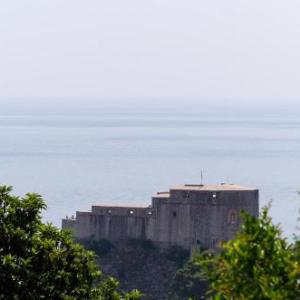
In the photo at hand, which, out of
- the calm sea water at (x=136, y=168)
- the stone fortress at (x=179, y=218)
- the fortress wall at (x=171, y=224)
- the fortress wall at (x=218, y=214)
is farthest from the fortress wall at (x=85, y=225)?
the calm sea water at (x=136, y=168)

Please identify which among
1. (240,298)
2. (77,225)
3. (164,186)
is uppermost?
(164,186)

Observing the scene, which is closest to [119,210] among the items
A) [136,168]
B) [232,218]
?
[232,218]

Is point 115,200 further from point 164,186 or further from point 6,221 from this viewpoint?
point 6,221

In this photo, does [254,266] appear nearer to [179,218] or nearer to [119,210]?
[179,218]

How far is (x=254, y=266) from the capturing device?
1123 centimetres

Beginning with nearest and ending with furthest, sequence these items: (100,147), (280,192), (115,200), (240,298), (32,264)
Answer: (240,298), (32,264), (115,200), (280,192), (100,147)

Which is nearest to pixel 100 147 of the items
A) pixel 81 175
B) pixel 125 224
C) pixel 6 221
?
pixel 81 175

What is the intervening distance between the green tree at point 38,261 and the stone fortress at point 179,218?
39.5 meters

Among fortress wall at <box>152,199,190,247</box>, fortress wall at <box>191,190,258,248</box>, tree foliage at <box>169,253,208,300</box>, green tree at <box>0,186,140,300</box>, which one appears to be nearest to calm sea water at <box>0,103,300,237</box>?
fortress wall at <box>191,190,258,248</box>

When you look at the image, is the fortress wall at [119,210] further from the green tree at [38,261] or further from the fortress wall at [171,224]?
the green tree at [38,261]

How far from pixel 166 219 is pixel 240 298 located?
46.8 metres

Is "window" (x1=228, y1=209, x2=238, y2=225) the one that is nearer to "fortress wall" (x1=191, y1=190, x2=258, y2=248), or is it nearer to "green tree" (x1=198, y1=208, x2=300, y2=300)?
"fortress wall" (x1=191, y1=190, x2=258, y2=248)

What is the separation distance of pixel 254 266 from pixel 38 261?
252 inches

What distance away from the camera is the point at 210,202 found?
5834cm
